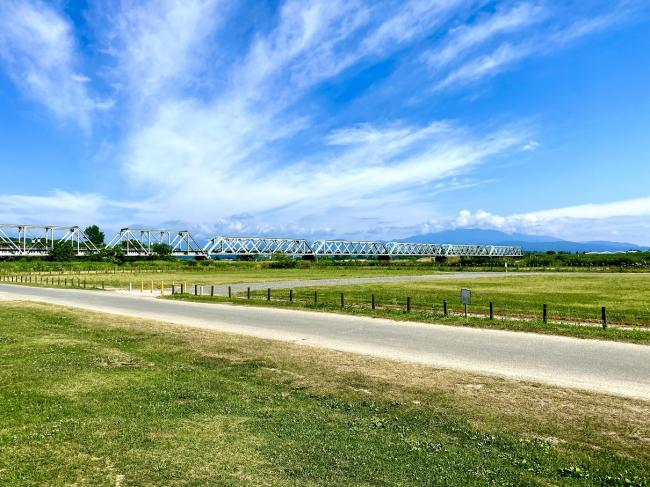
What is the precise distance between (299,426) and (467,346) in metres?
8.76

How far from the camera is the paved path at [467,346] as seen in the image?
11180mm

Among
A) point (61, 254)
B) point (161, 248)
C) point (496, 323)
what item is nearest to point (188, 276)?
point (496, 323)

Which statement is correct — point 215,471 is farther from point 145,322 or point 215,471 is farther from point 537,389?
point 145,322

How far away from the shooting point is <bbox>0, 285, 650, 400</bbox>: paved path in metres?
11.2

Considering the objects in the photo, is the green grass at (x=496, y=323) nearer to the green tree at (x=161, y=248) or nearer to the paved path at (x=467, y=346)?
the paved path at (x=467, y=346)

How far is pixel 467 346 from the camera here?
1502 cm

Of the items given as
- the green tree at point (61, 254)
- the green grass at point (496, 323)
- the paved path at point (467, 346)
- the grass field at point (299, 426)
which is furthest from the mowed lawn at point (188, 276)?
the green tree at point (61, 254)

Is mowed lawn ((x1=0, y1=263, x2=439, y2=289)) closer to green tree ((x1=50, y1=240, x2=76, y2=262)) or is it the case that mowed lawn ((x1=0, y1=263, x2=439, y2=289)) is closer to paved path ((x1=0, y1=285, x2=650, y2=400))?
paved path ((x1=0, y1=285, x2=650, y2=400))

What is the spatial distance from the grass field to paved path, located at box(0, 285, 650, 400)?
131cm

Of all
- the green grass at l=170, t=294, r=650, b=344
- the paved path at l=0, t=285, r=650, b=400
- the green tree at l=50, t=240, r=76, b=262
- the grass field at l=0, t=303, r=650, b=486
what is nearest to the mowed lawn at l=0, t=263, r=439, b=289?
the green grass at l=170, t=294, r=650, b=344

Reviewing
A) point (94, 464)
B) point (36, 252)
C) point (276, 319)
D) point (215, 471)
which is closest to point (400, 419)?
point (215, 471)

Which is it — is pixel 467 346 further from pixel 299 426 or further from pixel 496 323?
pixel 299 426

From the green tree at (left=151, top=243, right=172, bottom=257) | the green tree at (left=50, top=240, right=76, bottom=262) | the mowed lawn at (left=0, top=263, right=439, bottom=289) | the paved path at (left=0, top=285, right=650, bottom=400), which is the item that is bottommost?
the paved path at (left=0, top=285, right=650, bottom=400)

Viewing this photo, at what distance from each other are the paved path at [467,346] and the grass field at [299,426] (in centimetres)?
131
